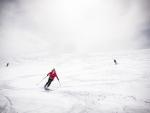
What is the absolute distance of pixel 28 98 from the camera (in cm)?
862

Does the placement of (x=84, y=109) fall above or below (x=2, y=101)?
Result: below

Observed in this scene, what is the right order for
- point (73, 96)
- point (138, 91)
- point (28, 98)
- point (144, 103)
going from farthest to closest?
1. point (138, 91)
2. point (73, 96)
3. point (28, 98)
4. point (144, 103)

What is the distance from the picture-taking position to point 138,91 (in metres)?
9.99

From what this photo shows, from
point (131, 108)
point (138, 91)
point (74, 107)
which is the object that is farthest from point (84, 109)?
point (138, 91)

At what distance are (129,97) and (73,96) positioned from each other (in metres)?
4.64

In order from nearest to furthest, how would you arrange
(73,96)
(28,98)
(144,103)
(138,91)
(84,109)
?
(84,109)
(144,103)
(28,98)
(73,96)
(138,91)

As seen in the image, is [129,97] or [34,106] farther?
[129,97]

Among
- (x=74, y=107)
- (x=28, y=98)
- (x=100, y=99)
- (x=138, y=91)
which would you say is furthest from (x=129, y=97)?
(x=28, y=98)

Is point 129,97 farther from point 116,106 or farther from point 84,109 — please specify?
point 84,109

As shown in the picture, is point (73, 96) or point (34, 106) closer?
point (34, 106)

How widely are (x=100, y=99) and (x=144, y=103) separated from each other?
3.18 metres

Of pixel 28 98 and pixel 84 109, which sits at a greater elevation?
pixel 28 98

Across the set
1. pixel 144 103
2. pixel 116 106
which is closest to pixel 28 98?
pixel 116 106

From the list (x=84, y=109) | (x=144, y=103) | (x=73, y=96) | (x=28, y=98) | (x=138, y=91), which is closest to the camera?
(x=84, y=109)
